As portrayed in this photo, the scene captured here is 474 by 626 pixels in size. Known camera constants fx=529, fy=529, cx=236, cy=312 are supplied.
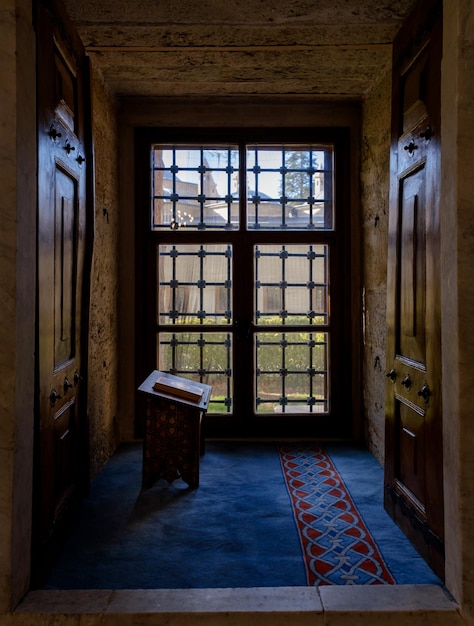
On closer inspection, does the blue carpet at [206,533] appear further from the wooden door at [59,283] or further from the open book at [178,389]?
the open book at [178,389]

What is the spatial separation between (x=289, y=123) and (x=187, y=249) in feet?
4.97

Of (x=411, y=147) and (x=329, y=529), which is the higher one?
(x=411, y=147)

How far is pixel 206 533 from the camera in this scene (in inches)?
119

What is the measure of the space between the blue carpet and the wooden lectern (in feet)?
0.41

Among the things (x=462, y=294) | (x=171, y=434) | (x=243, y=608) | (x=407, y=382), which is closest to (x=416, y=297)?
(x=407, y=382)

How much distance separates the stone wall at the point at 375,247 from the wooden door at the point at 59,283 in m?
2.34

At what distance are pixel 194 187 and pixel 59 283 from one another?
250 cm

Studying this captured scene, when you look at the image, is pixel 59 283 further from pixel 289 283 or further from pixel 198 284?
pixel 289 283

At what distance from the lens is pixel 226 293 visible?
5.03 metres

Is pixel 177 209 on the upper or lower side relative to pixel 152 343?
upper

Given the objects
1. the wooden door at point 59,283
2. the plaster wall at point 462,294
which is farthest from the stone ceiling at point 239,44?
the plaster wall at point 462,294

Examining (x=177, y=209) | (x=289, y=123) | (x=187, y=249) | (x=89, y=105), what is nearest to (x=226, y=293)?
(x=187, y=249)

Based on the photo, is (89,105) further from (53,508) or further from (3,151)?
(53,508)

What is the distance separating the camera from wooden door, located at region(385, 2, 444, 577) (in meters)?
2.50
